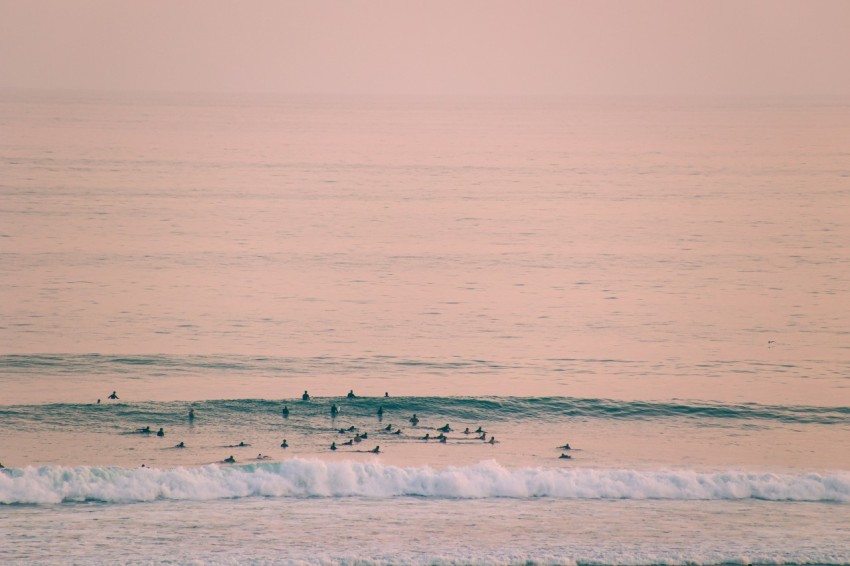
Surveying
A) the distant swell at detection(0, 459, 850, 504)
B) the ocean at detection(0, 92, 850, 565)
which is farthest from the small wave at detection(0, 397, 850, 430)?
the distant swell at detection(0, 459, 850, 504)

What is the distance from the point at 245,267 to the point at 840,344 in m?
33.2

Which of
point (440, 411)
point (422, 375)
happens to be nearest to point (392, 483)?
point (440, 411)

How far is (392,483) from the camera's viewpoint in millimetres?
24250

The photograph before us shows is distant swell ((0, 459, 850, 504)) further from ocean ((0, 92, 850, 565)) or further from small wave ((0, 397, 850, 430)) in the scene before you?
small wave ((0, 397, 850, 430))

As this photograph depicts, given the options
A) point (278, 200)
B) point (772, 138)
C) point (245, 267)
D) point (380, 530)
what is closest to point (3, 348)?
point (245, 267)

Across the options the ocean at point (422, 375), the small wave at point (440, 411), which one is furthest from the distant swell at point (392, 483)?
the small wave at point (440, 411)

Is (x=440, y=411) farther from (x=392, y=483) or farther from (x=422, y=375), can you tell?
(x=392, y=483)

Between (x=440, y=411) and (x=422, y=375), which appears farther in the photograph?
(x=422, y=375)

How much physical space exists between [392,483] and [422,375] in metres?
11.6

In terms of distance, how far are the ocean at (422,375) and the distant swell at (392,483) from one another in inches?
2.9

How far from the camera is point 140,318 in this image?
42.9 meters

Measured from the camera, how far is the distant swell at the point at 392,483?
2353 cm

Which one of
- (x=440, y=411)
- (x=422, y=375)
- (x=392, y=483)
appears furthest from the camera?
(x=422, y=375)

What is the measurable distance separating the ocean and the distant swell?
7 centimetres
